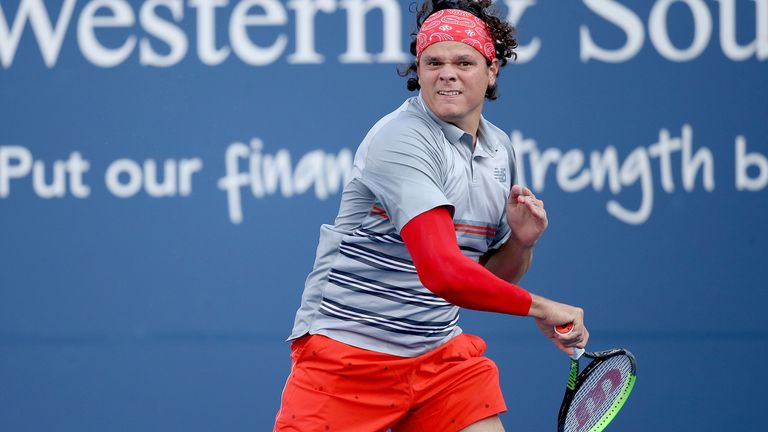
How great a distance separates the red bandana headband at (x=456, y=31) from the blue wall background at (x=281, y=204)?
173 cm

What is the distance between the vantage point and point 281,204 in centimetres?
470

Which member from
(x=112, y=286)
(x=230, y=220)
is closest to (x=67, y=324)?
(x=112, y=286)

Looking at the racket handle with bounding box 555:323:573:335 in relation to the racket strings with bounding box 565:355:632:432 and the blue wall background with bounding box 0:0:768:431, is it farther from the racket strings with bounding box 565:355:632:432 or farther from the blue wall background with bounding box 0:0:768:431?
the blue wall background with bounding box 0:0:768:431

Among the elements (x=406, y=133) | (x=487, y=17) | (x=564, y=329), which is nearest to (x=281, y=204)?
(x=487, y=17)

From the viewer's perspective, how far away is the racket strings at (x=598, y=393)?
9.44 feet

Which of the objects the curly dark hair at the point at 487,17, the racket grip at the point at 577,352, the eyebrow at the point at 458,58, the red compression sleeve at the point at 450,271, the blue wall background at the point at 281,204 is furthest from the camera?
the blue wall background at the point at 281,204

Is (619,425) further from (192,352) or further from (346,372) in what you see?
(346,372)

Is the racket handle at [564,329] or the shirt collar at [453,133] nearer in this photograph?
the racket handle at [564,329]

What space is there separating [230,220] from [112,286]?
52cm

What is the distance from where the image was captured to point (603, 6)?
4.66m

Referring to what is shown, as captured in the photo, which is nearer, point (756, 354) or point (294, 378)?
point (294, 378)

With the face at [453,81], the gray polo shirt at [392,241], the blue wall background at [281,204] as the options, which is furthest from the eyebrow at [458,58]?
the blue wall background at [281,204]

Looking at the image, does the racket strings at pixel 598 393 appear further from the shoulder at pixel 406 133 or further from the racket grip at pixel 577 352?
the shoulder at pixel 406 133

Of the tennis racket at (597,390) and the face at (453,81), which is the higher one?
the face at (453,81)
